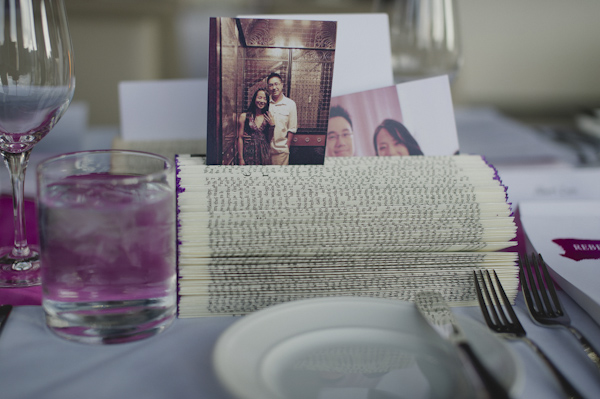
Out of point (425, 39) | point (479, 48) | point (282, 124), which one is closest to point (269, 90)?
point (282, 124)

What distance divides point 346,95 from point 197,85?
25 cm

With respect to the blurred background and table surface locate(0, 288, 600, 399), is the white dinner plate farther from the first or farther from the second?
the blurred background

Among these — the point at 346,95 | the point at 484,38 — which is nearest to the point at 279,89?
the point at 346,95

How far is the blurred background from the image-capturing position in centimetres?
242

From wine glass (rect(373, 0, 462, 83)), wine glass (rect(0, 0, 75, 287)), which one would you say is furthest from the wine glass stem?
wine glass (rect(373, 0, 462, 83))

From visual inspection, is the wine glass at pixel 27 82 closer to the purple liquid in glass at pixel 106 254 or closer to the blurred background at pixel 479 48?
the purple liquid in glass at pixel 106 254

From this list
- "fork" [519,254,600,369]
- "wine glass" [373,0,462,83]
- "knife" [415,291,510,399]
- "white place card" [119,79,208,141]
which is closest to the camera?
"knife" [415,291,510,399]

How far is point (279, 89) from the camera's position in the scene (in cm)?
46

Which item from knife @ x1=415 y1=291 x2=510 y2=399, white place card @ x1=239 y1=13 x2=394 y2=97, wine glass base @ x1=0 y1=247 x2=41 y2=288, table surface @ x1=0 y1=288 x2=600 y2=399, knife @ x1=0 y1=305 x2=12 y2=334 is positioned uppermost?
white place card @ x1=239 y1=13 x2=394 y2=97

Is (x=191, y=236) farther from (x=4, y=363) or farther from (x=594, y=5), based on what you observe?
(x=594, y=5)

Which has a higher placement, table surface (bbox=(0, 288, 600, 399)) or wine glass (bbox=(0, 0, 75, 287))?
wine glass (bbox=(0, 0, 75, 287))

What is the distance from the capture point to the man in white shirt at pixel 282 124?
47 centimetres

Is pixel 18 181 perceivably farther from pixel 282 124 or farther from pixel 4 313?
pixel 282 124

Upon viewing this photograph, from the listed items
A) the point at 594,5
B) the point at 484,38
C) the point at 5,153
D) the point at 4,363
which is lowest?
the point at 4,363
